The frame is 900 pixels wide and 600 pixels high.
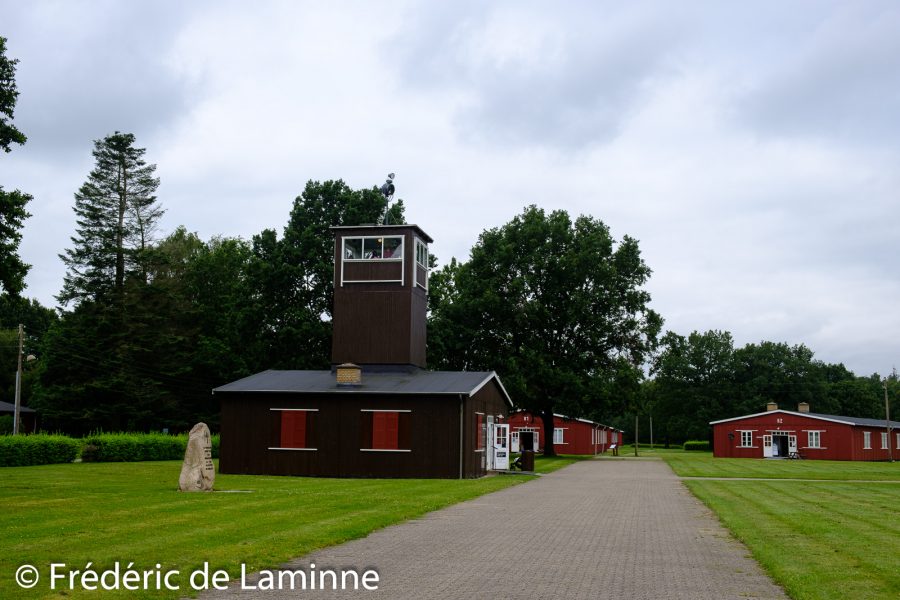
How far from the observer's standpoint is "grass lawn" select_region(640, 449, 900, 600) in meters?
9.57

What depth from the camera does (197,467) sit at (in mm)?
20391

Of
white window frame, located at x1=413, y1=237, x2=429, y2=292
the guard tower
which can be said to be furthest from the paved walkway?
white window frame, located at x1=413, y1=237, x2=429, y2=292

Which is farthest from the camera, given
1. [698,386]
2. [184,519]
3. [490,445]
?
[698,386]

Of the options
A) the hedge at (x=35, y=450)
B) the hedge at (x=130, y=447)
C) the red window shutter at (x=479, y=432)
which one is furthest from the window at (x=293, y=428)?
the hedge at (x=130, y=447)

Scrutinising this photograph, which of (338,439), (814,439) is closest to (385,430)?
(338,439)

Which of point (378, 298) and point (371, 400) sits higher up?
point (378, 298)

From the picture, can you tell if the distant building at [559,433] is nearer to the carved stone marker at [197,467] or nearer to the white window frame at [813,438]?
the white window frame at [813,438]

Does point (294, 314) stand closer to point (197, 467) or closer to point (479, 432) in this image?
point (479, 432)

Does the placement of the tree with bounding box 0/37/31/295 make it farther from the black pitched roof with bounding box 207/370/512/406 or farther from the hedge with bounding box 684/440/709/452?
the hedge with bounding box 684/440/709/452

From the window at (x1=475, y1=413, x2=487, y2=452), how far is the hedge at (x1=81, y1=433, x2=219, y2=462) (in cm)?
1703

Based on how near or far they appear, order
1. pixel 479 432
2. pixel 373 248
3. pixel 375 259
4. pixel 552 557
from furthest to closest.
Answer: pixel 373 248, pixel 375 259, pixel 479 432, pixel 552 557

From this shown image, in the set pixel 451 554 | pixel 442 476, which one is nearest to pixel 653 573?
pixel 451 554

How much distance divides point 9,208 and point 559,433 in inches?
2034

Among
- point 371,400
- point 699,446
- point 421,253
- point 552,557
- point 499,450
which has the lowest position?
point 699,446
